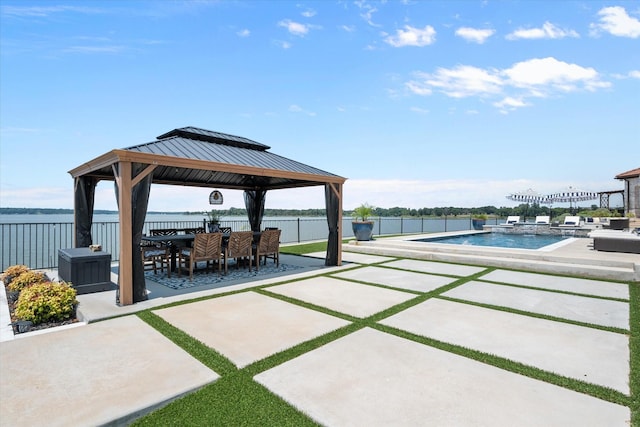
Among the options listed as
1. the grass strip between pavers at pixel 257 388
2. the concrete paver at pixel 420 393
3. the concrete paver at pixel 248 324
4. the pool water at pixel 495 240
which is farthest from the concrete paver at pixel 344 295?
the pool water at pixel 495 240

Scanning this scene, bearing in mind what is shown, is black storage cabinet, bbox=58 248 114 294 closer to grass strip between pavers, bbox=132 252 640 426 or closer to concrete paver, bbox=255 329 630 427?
grass strip between pavers, bbox=132 252 640 426

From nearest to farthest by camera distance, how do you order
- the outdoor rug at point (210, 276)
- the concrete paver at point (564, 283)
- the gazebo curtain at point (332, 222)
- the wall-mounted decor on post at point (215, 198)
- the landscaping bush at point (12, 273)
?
the concrete paver at point (564, 283), the landscaping bush at point (12, 273), the outdoor rug at point (210, 276), the gazebo curtain at point (332, 222), the wall-mounted decor on post at point (215, 198)

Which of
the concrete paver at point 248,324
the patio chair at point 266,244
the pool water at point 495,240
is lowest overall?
the concrete paver at point 248,324

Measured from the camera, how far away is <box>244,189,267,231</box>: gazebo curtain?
11258 millimetres

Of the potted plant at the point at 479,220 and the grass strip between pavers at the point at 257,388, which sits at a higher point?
the potted plant at the point at 479,220

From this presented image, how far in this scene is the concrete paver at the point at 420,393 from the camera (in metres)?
2.04

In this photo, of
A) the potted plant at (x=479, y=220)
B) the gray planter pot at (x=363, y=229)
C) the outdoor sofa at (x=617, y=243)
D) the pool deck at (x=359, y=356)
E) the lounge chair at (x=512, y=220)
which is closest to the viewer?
the pool deck at (x=359, y=356)

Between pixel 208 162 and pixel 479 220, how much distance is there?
55.2 feet

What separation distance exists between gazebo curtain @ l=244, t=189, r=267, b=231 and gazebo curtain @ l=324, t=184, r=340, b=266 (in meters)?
3.89

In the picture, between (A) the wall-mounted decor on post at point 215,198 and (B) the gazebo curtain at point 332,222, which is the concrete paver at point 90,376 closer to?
(B) the gazebo curtain at point 332,222

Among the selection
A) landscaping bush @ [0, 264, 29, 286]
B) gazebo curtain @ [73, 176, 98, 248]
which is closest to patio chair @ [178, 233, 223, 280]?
landscaping bush @ [0, 264, 29, 286]

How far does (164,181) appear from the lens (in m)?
9.69

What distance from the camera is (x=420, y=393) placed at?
234 centimetres

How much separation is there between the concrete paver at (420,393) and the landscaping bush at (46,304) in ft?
10.7
